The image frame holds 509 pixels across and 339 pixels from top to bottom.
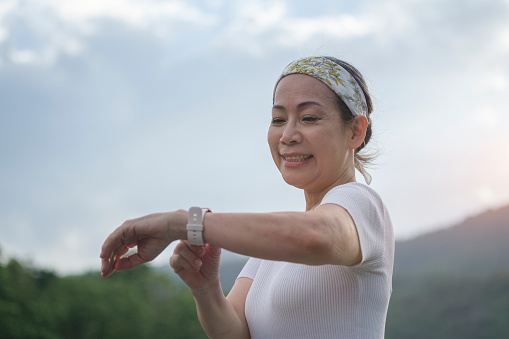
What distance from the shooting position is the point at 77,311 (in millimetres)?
48906

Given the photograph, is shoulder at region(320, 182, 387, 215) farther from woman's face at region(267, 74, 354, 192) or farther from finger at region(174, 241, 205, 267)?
finger at region(174, 241, 205, 267)

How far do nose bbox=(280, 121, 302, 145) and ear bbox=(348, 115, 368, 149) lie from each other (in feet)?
0.91

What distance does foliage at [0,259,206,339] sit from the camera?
43062 millimetres

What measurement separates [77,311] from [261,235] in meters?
50.3

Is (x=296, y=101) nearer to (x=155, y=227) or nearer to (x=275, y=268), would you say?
(x=275, y=268)

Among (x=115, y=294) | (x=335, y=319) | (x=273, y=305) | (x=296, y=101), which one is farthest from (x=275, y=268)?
(x=115, y=294)

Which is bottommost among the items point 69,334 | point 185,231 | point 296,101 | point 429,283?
point 185,231

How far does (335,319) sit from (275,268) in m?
0.44

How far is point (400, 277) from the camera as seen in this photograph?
6769 cm

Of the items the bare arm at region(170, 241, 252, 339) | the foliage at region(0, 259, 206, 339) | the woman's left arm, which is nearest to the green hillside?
the foliage at region(0, 259, 206, 339)

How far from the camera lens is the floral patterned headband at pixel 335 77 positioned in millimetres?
2742

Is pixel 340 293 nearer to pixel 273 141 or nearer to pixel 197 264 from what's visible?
pixel 197 264

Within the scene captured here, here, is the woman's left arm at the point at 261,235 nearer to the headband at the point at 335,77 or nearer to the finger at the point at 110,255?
the finger at the point at 110,255

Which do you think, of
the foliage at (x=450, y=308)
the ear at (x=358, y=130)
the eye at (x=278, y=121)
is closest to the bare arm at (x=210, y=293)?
the eye at (x=278, y=121)
